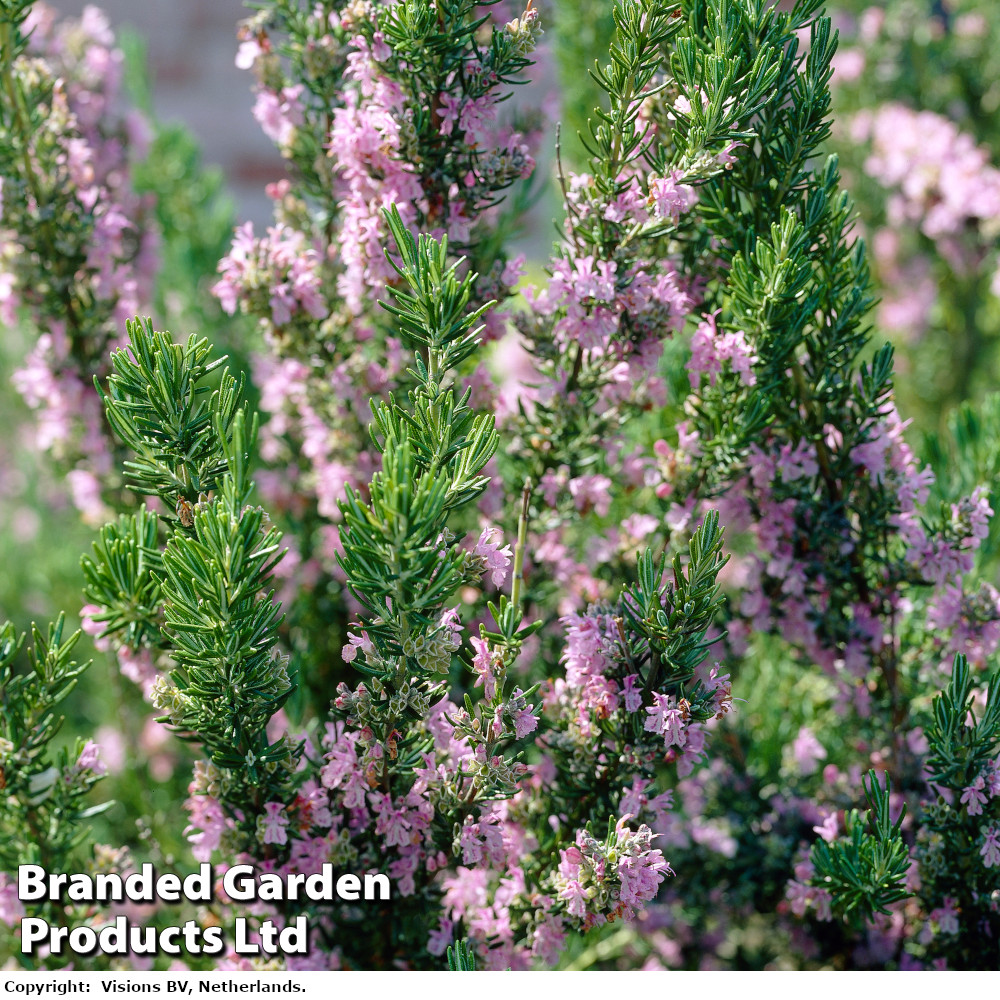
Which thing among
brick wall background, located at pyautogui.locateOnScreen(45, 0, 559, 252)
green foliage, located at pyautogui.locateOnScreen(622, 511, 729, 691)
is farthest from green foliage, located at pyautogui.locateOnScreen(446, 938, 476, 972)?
brick wall background, located at pyautogui.locateOnScreen(45, 0, 559, 252)

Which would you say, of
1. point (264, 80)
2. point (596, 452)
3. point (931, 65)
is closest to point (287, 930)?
point (596, 452)

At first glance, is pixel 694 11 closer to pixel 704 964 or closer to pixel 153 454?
pixel 153 454

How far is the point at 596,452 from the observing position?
112 cm

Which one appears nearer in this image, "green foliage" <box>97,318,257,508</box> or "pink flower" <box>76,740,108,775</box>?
"green foliage" <box>97,318,257,508</box>

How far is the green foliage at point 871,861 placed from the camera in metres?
0.85

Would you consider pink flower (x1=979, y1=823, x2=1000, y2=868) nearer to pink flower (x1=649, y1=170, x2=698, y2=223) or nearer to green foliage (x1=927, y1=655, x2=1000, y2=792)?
green foliage (x1=927, y1=655, x2=1000, y2=792)

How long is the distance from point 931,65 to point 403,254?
1.93 m

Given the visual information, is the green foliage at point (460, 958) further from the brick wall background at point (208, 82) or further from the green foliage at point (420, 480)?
the brick wall background at point (208, 82)

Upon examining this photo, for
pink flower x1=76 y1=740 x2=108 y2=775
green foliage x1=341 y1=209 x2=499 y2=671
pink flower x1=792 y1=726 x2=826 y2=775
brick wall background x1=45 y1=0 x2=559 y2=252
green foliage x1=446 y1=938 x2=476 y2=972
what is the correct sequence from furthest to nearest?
brick wall background x1=45 y1=0 x2=559 y2=252 → pink flower x1=792 y1=726 x2=826 y2=775 → pink flower x1=76 y1=740 x2=108 y2=775 → green foliage x1=446 y1=938 x2=476 y2=972 → green foliage x1=341 y1=209 x2=499 y2=671

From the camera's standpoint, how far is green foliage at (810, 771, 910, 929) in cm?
85

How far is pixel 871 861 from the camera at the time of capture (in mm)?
863

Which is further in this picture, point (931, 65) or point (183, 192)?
point (931, 65)

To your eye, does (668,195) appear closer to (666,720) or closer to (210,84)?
(666,720)

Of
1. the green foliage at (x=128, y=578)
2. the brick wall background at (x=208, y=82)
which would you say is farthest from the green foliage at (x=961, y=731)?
the brick wall background at (x=208, y=82)
